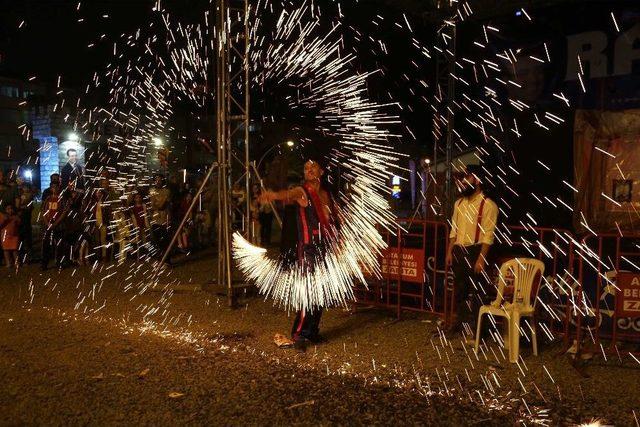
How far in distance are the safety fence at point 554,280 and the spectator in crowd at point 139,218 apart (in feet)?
19.9

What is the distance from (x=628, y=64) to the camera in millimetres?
9484

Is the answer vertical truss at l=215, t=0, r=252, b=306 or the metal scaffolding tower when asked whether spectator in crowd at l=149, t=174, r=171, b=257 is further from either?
the metal scaffolding tower

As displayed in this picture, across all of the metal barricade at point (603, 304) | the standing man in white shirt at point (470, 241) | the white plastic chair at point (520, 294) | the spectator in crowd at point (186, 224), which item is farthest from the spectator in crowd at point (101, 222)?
the metal barricade at point (603, 304)

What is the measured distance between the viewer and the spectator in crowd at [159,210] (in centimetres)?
1261

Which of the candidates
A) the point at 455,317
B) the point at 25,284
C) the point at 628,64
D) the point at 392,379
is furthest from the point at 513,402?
the point at 25,284

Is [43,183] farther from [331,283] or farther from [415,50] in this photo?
[331,283]

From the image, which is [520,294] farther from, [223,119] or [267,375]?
[223,119]

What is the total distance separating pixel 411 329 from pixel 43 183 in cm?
2674

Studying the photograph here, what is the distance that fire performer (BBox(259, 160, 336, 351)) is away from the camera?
614cm

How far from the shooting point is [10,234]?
38.5 ft

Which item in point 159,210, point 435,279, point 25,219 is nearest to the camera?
point 435,279

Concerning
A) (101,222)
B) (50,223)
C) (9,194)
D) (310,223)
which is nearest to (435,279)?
(310,223)

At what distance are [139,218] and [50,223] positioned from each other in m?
1.72

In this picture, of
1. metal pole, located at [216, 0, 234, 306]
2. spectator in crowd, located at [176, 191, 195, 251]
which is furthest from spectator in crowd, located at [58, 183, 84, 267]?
metal pole, located at [216, 0, 234, 306]
